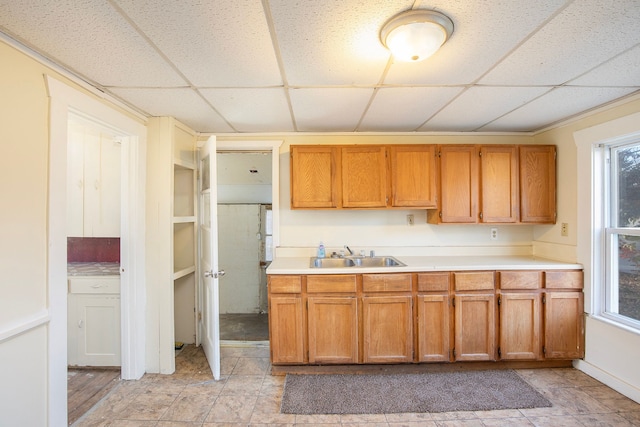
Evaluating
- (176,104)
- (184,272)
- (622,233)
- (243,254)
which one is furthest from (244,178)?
(622,233)

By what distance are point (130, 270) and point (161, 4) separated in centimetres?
194

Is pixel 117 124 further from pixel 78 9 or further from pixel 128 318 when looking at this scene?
pixel 128 318

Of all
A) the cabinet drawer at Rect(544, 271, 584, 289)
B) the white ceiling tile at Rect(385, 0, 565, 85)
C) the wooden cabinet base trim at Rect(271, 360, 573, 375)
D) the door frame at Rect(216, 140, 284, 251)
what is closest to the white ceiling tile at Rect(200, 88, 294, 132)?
the door frame at Rect(216, 140, 284, 251)

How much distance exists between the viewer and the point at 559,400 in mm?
2033

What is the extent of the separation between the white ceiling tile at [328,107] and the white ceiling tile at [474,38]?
1.04ft

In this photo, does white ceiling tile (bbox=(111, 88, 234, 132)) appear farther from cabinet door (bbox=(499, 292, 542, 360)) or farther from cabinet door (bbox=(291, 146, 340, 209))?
cabinet door (bbox=(499, 292, 542, 360))

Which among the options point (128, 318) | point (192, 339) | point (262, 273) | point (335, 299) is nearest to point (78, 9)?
point (128, 318)

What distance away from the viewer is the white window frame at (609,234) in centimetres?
228

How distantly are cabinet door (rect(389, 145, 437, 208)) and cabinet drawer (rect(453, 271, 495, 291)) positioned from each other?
2.22 ft

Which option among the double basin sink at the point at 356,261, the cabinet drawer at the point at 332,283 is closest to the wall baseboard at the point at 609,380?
the double basin sink at the point at 356,261

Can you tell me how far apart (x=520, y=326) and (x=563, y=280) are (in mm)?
532

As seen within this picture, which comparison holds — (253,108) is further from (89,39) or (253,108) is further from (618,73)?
(618,73)

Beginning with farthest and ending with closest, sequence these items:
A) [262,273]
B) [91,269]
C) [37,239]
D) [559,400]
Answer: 1. [262,273]
2. [91,269]
3. [559,400]
4. [37,239]

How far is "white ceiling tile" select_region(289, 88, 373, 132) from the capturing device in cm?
196
